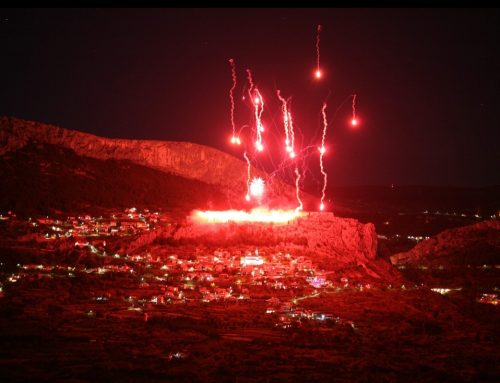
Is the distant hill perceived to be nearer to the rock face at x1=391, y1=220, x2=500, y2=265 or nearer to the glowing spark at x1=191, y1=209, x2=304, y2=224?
the glowing spark at x1=191, y1=209, x2=304, y2=224

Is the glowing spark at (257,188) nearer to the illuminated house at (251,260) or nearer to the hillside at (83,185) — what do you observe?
the hillside at (83,185)

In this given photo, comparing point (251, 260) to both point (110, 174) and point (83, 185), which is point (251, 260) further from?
point (110, 174)

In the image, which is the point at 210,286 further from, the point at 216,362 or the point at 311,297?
the point at 216,362

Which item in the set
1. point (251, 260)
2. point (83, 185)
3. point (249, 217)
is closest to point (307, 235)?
point (251, 260)

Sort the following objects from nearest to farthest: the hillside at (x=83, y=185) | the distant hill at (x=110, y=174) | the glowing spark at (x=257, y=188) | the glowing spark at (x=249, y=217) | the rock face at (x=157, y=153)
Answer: the glowing spark at (x=249, y=217) < the hillside at (x=83, y=185) < the distant hill at (x=110, y=174) < the rock face at (x=157, y=153) < the glowing spark at (x=257, y=188)

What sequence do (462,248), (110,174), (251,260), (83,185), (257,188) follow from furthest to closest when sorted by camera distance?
(257,188) < (110,174) < (83,185) < (462,248) < (251,260)

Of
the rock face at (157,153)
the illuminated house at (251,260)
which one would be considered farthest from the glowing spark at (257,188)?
the illuminated house at (251,260)

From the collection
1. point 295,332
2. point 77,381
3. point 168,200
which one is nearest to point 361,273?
point 295,332
